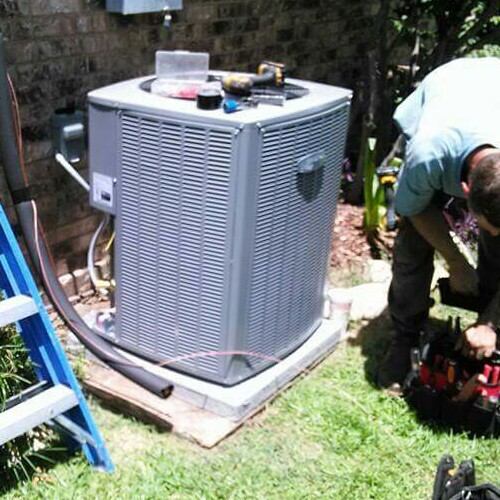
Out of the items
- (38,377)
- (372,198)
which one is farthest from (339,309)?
(38,377)

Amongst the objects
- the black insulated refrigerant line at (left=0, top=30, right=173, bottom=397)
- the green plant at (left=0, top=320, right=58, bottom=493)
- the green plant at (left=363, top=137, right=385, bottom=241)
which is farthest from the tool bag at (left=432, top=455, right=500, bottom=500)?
the green plant at (left=363, top=137, right=385, bottom=241)

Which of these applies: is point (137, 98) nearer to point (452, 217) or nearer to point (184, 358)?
point (184, 358)

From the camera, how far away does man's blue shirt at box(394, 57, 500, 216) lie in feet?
8.81

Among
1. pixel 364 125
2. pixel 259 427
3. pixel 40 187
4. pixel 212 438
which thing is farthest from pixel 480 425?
pixel 364 125

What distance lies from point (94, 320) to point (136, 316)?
360 mm

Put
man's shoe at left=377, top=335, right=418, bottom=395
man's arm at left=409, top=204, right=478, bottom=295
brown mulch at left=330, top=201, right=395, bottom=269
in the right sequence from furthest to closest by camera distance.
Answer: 1. brown mulch at left=330, top=201, right=395, bottom=269
2. man's shoe at left=377, top=335, right=418, bottom=395
3. man's arm at left=409, top=204, right=478, bottom=295

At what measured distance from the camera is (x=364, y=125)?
4.99 metres

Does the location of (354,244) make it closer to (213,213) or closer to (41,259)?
(213,213)

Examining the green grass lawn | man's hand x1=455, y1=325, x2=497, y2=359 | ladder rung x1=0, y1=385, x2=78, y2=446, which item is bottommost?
the green grass lawn

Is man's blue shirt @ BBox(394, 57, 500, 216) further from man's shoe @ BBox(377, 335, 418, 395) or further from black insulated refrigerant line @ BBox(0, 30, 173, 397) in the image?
black insulated refrigerant line @ BBox(0, 30, 173, 397)

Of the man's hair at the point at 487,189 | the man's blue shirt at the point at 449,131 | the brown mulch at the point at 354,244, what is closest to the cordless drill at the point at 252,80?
the man's blue shirt at the point at 449,131

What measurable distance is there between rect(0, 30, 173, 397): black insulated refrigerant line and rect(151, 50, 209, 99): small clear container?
22.5 inches

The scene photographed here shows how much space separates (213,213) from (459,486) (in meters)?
1.25

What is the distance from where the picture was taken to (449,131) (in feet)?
8.86
